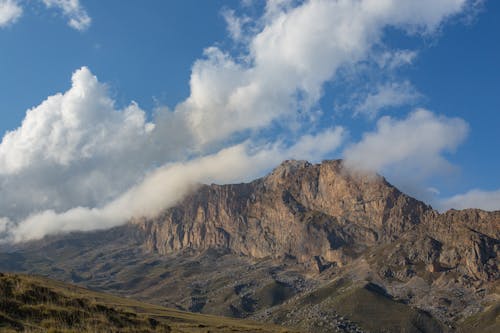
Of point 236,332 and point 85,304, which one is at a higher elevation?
point 85,304

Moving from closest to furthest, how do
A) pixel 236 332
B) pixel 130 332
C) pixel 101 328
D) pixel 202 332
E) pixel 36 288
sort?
pixel 101 328 < pixel 130 332 < pixel 36 288 < pixel 202 332 < pixel 236 332

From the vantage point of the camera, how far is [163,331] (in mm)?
47906

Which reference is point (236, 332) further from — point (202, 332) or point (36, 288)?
point (36, 288)

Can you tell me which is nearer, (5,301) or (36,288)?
(5,301)

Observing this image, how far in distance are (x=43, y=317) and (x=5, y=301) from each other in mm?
3295

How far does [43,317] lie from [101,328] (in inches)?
185

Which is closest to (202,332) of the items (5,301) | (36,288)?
(36,288)

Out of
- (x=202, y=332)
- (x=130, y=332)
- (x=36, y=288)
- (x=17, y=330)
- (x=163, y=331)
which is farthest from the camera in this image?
(x=202, y=332)

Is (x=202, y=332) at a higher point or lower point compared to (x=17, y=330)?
lower

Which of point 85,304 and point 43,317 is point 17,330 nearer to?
point 43,317

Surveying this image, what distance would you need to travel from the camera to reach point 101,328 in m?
38.2

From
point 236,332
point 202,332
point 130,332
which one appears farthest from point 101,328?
point 236,332

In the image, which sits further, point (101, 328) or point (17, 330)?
point (101, 328)

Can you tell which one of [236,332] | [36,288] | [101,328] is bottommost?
[236,332]
